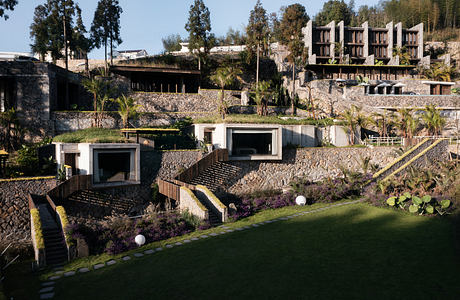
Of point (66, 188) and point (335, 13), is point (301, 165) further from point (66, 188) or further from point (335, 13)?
point (335, 13)

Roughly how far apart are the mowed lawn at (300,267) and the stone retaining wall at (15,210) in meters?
8.84

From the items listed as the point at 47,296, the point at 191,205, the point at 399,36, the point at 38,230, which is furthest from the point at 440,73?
the point at 47,296

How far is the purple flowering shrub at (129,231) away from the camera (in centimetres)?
1562

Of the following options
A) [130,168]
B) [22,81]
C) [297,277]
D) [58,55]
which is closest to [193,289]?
[297,277]

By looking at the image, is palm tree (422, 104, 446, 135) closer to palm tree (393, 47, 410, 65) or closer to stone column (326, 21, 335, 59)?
stone column (326, 21, 335, 59)

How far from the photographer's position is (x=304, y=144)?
2955 centimetres

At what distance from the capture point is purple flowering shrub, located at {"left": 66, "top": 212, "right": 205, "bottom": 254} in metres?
15.6

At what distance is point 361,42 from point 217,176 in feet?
157

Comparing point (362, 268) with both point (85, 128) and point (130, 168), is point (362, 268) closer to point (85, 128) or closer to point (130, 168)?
point (130, 168)

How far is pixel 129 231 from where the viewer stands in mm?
16969

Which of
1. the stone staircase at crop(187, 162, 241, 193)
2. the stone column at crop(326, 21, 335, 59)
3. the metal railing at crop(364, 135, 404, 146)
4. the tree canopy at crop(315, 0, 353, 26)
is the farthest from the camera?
the tree canopy at crop(315, 0, 353, 26)

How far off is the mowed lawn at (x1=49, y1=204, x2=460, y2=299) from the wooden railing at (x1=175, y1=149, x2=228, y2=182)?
700 centimetres

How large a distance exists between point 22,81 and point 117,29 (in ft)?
83.8

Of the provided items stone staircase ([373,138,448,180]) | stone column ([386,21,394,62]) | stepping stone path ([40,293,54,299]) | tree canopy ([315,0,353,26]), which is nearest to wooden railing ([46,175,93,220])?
stepping stone path ([40,293,54,299])
